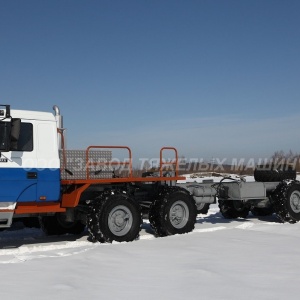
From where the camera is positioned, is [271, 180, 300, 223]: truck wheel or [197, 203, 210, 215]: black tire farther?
[197, 203, 210, 215]: black tire

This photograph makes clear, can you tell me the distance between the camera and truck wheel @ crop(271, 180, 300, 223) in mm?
12023

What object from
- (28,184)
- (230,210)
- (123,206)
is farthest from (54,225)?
(230,210)

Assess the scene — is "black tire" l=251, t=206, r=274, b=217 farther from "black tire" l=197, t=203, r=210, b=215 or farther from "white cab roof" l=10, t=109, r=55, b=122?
"white cab roof" l=10, t=109, r=55, b=122

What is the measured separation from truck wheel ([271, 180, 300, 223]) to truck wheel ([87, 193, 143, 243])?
437 cm

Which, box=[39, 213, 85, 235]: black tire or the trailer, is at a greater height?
the trailer

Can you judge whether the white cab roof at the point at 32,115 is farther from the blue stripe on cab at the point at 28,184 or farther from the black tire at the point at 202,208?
the black tire at the point at 202,208

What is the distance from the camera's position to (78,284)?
5918 millimetres

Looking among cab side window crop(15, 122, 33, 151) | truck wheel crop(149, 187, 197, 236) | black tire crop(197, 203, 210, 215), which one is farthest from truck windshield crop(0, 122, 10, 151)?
black tire crop(197, 203, 210, 215)

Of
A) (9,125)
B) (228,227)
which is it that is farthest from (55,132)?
(228,227)

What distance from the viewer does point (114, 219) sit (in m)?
9.30

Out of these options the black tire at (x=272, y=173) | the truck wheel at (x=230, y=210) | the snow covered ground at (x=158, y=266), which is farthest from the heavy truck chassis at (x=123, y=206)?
the black tire at (x=272, y=173)

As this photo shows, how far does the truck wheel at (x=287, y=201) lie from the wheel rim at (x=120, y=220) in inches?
181

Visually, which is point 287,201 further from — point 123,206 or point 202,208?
point 123,206

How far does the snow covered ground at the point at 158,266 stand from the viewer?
220 inches
